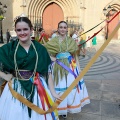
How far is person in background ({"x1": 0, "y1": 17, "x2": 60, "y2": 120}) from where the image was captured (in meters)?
1.98

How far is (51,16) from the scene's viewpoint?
67.8ft

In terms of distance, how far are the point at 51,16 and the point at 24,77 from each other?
63.0 ft

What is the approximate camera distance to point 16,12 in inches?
755

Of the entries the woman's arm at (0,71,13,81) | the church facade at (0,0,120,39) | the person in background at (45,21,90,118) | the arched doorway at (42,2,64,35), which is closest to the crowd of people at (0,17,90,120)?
the woman's arm at (0,71,13,81)

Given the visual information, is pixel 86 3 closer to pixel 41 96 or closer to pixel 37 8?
pixel 37 8

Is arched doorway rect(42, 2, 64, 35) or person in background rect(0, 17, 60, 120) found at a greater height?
arched doorway rect(42, 2, 64, 35)

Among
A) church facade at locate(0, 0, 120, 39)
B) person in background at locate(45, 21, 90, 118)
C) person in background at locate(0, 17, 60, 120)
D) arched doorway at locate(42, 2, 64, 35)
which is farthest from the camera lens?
arched doorway at locate(42, 2, 64, 35)

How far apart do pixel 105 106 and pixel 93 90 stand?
97 centimetres

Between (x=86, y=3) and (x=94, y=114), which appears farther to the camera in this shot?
(x=86, y=3)

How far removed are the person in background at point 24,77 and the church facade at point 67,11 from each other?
56.4 feet

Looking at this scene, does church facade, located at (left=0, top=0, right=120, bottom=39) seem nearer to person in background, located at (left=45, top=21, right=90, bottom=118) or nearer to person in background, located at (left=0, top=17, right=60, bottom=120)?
person in background, located at (left=45, top=21, right=90, bottom=118)

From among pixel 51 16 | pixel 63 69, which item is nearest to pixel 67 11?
pixel 51 16

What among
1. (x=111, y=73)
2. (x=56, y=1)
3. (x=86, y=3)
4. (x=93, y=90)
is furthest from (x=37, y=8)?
(x=93, y=90)

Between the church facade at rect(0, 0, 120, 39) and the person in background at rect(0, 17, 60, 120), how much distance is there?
17198 mm
